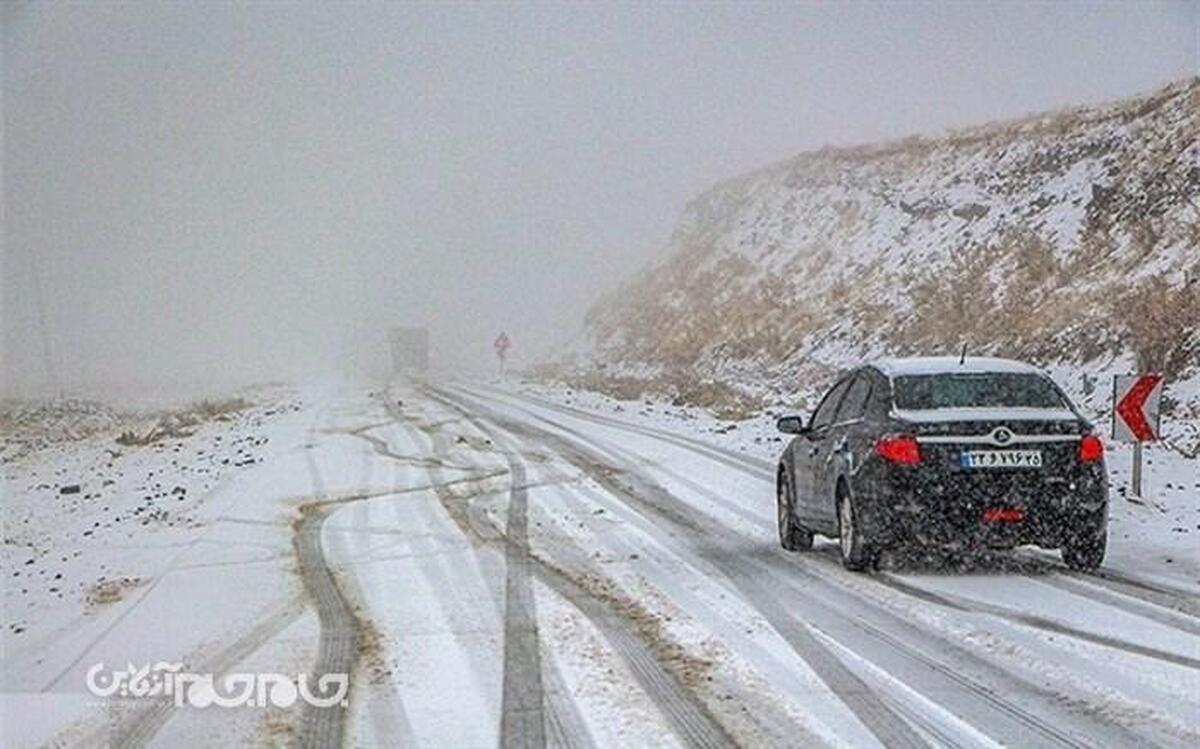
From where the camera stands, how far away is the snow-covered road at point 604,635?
5.15 meters

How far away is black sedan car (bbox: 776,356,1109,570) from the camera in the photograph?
324 inches

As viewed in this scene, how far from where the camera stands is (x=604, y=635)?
685 cm

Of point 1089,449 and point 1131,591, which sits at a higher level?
point 1089,449

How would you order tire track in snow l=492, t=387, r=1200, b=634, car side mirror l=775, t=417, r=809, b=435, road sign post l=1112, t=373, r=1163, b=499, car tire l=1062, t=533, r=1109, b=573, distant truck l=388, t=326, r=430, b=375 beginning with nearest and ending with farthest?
tire track in snow l=492, t=387, r=1200, b=634 < car tire l=1062, t=533, r=1109, b=573 < car side mirror l=775, t=417, r=809, b=435 < road sign post l=1112, t=373, r=1163, b=499 < distant truck l=388, t=326, r=430, b=375

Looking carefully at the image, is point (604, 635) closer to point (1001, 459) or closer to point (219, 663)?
point (219, 663)

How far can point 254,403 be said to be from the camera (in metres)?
32.7

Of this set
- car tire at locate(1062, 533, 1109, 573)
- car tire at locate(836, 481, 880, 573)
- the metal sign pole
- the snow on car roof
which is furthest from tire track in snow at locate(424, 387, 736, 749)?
the metal sign pole

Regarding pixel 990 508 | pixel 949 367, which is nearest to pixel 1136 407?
pixel 949 367

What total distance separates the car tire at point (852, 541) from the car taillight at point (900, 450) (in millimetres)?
533

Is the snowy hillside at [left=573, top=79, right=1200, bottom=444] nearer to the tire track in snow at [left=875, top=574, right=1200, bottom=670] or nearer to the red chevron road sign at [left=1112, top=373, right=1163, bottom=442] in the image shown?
the red chevron road sign at [left=1112, top=373, right=1163, bottom=442]

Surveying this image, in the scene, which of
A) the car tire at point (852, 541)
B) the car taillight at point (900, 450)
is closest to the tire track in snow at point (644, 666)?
the car tire at point (852, 541)

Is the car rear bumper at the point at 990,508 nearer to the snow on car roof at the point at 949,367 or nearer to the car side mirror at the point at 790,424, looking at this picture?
the snow on car roof at the point at 949,367

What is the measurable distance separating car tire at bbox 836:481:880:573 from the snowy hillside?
1011 centimetres

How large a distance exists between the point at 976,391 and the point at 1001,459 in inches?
37.7
